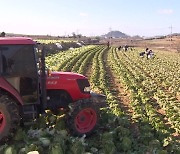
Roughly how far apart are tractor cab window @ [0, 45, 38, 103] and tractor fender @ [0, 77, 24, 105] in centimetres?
8

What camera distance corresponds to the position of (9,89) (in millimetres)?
7047

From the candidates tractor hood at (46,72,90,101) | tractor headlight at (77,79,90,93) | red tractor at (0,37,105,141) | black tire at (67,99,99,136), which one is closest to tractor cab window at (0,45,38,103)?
red tractor at (0,37,105,141)

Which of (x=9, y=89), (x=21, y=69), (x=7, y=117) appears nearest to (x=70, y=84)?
(x=21, y=69)

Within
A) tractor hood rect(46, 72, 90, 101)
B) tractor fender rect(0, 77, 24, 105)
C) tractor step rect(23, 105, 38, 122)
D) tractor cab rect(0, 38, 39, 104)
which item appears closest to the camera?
tractor fender rect(0, 77, 24, 105)

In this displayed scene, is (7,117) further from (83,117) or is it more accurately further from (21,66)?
(83,117)

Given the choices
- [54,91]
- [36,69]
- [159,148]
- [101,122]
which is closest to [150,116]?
[101,122]

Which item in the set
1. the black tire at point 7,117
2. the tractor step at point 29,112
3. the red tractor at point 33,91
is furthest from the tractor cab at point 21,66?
the black tire at point 7,117

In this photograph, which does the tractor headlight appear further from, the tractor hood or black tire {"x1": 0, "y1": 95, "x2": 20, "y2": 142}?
black tire {"x1": 0, "y1": 95, "x2": 20, "y2": 142}

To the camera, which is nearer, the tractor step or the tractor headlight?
the tractor step

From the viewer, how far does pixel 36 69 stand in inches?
294

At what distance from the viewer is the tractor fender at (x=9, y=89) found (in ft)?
22.9

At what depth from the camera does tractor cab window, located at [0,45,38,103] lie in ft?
23.5

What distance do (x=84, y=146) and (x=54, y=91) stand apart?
1709mm

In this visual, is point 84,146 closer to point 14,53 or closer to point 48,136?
point 48,136
